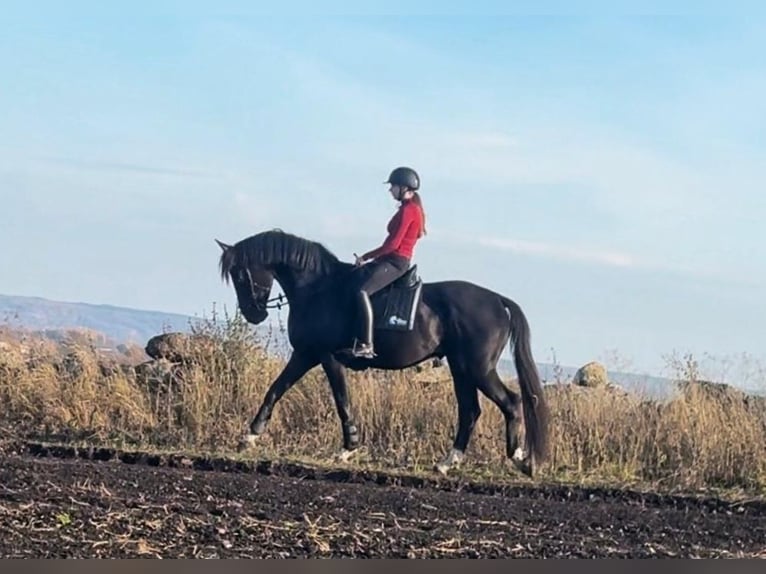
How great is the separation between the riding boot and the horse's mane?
0.50 m

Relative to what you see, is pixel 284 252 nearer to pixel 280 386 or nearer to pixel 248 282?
pixel 248 282

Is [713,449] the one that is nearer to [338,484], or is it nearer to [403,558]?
[338,484]

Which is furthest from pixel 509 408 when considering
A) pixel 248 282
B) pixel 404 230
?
pixel 248 282

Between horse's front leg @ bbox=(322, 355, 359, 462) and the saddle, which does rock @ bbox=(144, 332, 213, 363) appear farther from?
the saddle

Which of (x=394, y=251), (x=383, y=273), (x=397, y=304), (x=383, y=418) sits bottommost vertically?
(x=383, y=418)

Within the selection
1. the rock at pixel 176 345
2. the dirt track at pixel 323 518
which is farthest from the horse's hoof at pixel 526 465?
the rock at pixel 176 345

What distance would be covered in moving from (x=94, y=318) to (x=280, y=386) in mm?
2012

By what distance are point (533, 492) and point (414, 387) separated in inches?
75.0

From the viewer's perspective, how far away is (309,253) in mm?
10391

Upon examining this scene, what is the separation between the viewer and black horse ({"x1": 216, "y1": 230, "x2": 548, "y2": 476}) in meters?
10.2

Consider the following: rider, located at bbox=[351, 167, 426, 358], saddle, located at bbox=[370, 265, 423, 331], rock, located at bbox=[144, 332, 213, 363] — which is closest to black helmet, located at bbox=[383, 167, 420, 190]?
rider, located at bbox=[351, 167, 426, 358]

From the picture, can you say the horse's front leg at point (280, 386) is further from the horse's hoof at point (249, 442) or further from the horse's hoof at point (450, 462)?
the horse's hoof at point (450, 462)

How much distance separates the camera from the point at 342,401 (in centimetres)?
1045

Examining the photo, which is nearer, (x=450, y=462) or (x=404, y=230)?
(x=404, y=230)
